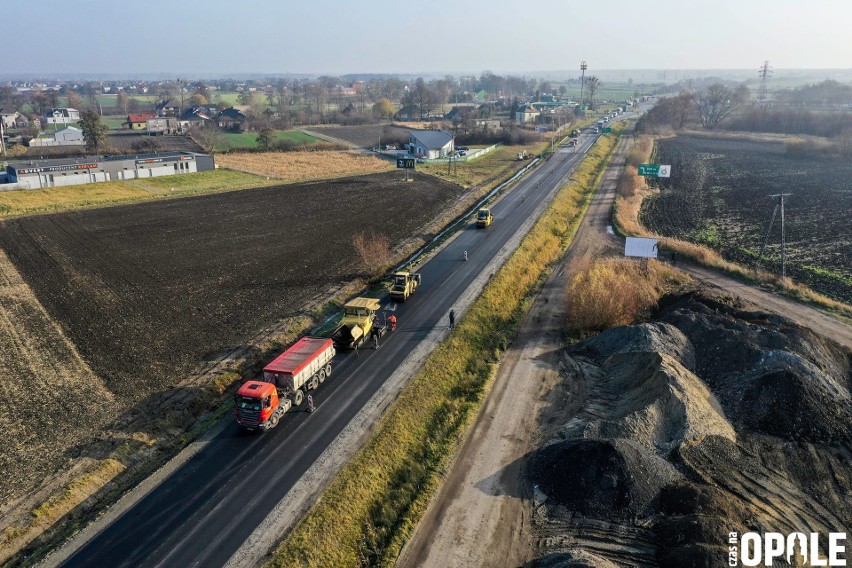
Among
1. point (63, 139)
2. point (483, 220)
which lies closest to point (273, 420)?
point (483, 220)

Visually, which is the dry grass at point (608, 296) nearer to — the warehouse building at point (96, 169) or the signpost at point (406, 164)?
the signpost at point (406, 164)

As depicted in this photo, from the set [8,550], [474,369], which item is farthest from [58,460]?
[474,369]

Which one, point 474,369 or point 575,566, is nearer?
point 575,566

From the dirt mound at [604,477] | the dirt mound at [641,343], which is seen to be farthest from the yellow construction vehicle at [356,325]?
the dirt mound at [604,477]

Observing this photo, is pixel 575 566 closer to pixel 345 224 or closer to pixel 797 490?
pixel 797 490

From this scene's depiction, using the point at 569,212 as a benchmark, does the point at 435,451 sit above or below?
below

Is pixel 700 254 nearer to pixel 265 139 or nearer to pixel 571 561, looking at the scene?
pixel 571 561
